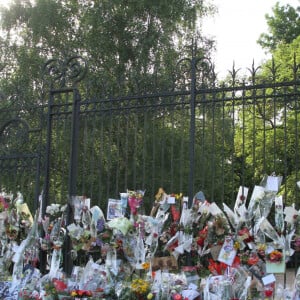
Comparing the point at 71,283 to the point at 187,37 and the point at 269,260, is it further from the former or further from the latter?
the point at 187,37

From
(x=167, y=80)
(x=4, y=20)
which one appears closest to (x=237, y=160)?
(x=167, y=80)

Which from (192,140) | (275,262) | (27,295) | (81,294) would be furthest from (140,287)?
(192,140)

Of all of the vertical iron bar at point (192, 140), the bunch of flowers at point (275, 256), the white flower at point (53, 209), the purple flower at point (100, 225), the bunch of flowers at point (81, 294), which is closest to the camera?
the bunch of flowers at point (275, 256)

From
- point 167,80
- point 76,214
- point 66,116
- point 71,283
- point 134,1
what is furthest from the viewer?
point 134,1

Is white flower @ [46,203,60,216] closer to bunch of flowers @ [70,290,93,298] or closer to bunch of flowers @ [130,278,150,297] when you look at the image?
bunch of flowers @ [70,290,93,298]

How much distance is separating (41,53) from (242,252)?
11.2 meters

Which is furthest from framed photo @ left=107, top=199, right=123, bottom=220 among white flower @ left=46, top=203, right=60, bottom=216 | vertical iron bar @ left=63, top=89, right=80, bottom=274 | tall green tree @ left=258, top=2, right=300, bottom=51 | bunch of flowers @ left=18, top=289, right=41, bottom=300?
tall green tree @ left=258, top=2, right=300, bottom=51

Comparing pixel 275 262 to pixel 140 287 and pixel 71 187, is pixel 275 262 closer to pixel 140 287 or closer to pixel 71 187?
pixel 140 287

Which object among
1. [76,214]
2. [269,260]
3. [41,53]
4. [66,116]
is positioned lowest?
[269,260]

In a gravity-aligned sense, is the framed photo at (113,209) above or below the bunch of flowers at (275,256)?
above

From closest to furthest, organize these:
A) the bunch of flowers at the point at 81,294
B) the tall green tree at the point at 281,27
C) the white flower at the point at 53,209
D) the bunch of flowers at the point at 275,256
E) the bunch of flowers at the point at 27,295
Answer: the bunch of flowers at the point at 275,256, the bunch of flowers at the point at 81,294, the bunch of flowers at the point at 27,295, the white flower at the point at 53,209, the tall green tree at the point at 281,27

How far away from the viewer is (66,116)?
6.10 m

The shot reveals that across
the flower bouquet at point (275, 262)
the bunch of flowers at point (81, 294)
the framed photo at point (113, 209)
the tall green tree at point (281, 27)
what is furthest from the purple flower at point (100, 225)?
the tall green tree at point (281, 27)

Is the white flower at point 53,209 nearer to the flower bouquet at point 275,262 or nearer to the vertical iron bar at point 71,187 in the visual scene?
the vertical iron bar at point 71,187
